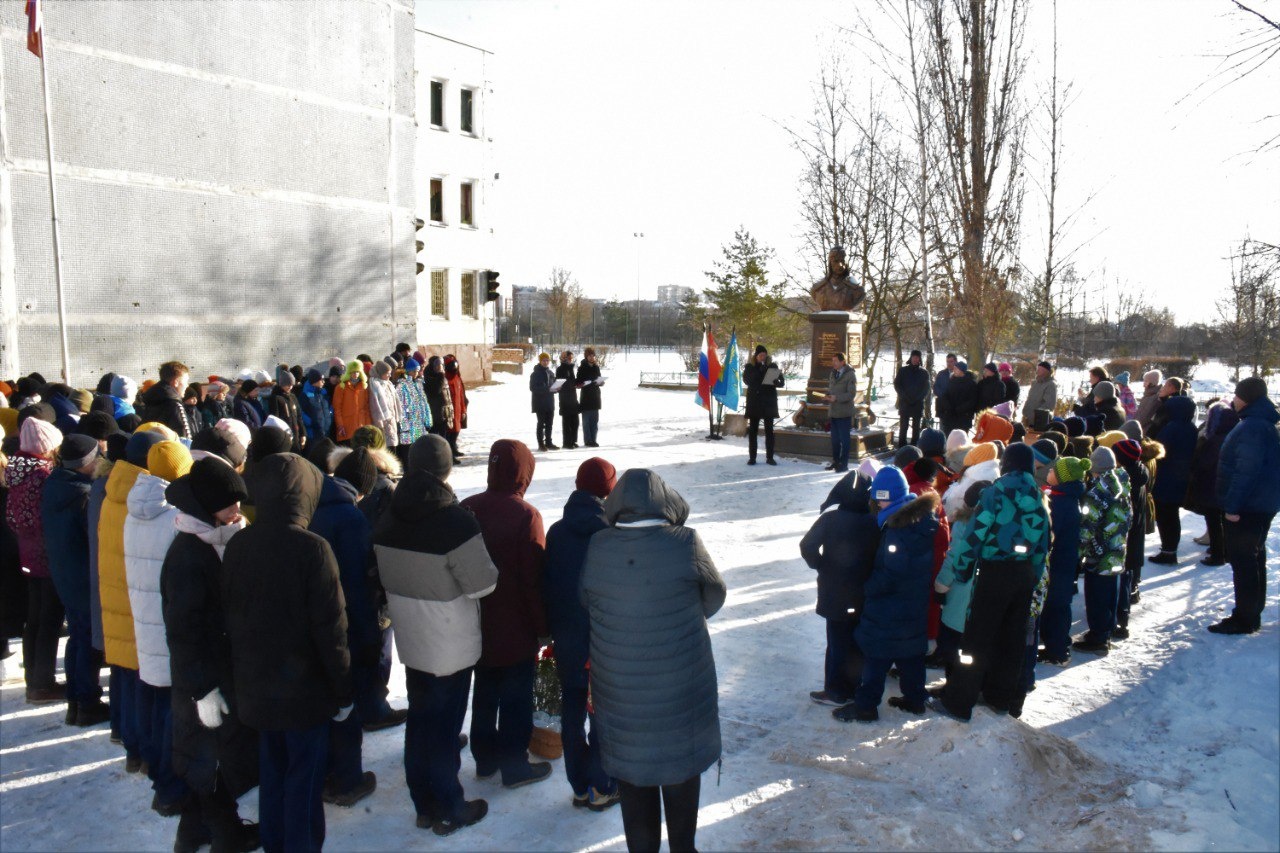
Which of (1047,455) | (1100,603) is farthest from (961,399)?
(1047,455)

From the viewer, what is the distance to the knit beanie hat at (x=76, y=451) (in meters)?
4.37

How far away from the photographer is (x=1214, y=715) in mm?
4855

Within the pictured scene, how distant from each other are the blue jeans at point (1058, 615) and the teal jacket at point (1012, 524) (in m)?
1.05

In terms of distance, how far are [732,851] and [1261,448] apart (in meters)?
5.09

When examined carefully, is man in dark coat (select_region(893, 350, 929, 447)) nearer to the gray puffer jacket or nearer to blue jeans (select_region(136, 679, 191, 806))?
the gray puffer jacket

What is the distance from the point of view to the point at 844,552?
15.1ft

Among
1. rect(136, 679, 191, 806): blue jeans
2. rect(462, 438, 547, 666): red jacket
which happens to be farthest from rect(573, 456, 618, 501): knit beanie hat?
rect(136, 679, 191, 806): blue jeans

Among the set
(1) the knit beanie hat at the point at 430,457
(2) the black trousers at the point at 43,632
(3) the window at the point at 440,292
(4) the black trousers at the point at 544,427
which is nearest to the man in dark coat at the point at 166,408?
(2) the black trousers at the point at 43,632

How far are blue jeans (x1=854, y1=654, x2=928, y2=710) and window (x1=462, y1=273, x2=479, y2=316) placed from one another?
88.6 ft

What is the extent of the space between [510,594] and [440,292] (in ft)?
88.5

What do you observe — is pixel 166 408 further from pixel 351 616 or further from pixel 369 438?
pixel 351 616

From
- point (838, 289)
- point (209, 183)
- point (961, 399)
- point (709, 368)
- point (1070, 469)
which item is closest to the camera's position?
point (1070, 469)

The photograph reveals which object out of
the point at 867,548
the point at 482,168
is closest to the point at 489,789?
the point at 867,548

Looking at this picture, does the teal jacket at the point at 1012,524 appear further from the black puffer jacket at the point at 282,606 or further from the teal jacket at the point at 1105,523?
the black puffer jacket at the point at 282,606
